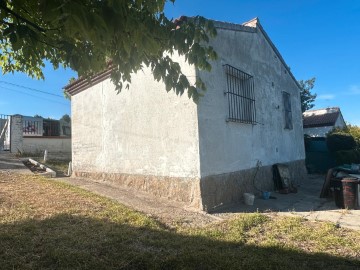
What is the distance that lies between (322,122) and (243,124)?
18.1 meters

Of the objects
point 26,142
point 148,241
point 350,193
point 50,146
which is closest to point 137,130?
point 148,241

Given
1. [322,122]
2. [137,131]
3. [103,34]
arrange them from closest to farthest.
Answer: [103,34] < [137,131] < [322,122]

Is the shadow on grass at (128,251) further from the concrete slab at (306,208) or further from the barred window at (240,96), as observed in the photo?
the barred window at (240,96)

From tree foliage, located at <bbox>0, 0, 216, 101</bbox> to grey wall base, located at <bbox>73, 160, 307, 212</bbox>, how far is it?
3.29 m

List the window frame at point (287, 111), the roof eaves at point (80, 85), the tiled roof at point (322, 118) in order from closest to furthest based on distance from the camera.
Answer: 1. the roof eaves at point (80, 85)
2. the window frame at point (287, 111)
3. the tiled roof at point (322, 118)

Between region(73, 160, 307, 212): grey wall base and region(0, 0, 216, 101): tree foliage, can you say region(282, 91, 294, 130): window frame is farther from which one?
region(0, 0, 216, 101): tree foliage

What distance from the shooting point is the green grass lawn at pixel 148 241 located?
355 cm

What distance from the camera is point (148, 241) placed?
4.23m

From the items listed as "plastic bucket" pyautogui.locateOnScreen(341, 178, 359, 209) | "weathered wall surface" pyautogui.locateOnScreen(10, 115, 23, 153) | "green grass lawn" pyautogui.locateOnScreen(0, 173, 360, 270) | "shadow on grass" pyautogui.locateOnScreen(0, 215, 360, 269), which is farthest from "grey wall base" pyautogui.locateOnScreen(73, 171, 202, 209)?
"weathered wall surface" pyautogui.locateOnScreen(10, 115, 23, 153)

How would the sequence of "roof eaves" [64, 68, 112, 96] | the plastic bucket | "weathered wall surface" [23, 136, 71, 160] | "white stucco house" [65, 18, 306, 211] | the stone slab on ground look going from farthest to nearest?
"weathered wall surface" [23, 136, 71, 160]
"roof eaves" [64, 68, 112, 96]
the plastic bucket
"white stucco house" [65, 18, 306, 211]
the stone slab on ground

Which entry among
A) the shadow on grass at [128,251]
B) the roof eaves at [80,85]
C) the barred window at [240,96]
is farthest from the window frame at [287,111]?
the shadow on grass at [128,251]

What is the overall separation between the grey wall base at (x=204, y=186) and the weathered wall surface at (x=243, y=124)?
28 mm

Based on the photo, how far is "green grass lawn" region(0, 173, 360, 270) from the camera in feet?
11.6

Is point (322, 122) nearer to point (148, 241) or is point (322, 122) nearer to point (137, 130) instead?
point (137, 130)
